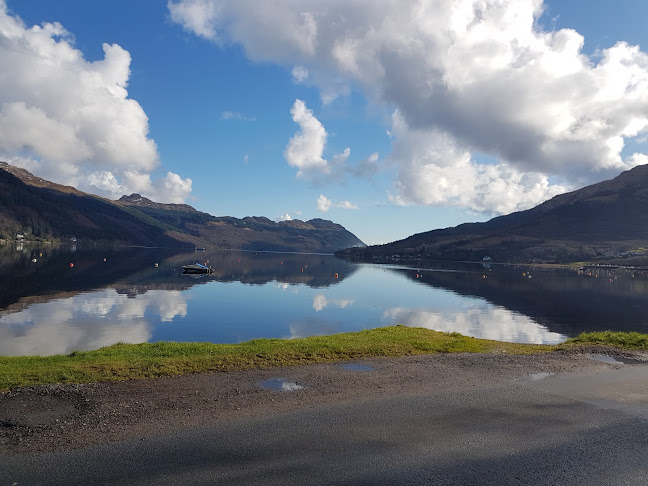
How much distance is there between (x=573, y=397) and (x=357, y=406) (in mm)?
9068

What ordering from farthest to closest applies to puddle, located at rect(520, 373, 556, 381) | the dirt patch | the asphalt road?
puddle, located at rect(520, 373, 556, 381) < the dirt patch < the asphalt road

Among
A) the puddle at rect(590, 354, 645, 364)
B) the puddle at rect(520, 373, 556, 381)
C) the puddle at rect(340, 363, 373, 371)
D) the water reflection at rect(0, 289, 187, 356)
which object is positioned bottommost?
the water reflection at rect(0, 289, 187, 356)

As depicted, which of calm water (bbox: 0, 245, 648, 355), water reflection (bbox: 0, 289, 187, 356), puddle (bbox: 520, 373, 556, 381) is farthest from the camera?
calm water (bbox: 0, 245, 648, 355)

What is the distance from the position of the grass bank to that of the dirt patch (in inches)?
42.9

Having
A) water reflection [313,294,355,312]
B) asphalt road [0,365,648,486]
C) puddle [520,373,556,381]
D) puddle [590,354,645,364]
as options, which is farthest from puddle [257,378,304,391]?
water reflection [313,294,355,312]

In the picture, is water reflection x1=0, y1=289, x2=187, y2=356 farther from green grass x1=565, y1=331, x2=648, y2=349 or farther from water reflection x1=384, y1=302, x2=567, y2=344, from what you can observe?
green grass x1=565, y1=331, x2=648, y2=349

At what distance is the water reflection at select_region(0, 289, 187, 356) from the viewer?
111ft

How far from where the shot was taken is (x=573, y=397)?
1688 cm

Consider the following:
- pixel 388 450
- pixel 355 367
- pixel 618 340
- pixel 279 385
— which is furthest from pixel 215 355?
pixel 618 340

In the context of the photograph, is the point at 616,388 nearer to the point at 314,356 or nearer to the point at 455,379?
the point at 455,379

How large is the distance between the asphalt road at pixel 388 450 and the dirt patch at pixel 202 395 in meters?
0.83

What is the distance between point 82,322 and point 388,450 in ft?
140

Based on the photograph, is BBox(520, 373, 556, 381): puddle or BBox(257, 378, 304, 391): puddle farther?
BBox(520, 373, 556, 381): puddle

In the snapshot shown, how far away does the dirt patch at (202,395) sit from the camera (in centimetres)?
1211
